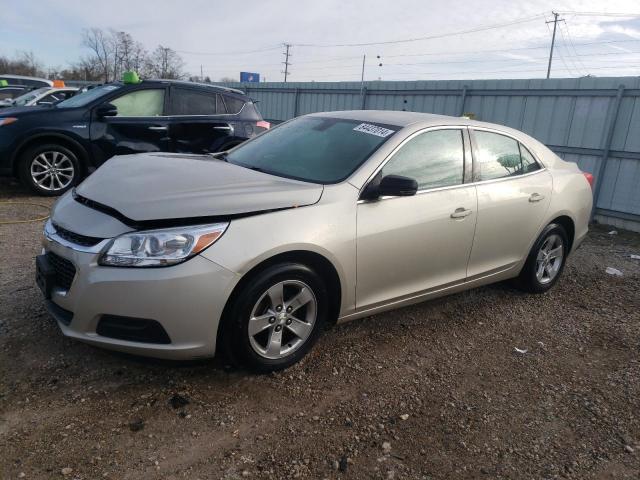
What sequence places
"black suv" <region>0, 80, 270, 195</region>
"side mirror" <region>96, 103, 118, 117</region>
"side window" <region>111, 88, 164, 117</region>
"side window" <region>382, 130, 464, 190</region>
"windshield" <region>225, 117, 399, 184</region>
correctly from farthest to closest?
1. "side window" <region>111, 88, 164, 117</region>
2. "side mirror" <region>96, 103, 118, 117</region>
3. "black suv" <region>0, 80, 270, 195</region>
4. "side window" <region>382, 130, 464, 190</region>
5. "windshield" <region>225, 117, 399, 184</region>

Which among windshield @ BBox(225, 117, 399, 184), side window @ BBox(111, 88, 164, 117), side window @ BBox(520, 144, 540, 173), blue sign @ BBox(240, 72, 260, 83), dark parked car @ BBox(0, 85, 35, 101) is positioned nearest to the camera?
windshield @ BBox(225, 117, 399, 184)

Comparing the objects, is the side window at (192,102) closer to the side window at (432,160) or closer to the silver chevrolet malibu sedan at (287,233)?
the silver chevrolet malibu sedan at (287,233)

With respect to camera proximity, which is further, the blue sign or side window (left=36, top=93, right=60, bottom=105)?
the blue sign

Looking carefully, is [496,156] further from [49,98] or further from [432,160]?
[49,98]

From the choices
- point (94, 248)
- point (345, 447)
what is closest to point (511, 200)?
point (345, 447)

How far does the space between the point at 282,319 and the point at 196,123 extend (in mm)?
5449

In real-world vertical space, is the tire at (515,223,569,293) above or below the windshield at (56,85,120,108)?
below

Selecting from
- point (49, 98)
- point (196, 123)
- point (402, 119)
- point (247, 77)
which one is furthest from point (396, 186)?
point (247, 77)

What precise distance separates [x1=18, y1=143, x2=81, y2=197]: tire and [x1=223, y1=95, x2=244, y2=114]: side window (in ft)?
7.87

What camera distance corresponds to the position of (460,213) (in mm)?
3742

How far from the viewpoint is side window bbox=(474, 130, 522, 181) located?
408 centimetres

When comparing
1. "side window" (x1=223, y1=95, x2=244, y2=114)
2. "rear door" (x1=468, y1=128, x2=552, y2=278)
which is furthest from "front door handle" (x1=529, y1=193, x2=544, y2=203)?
"side window" (x1=223, y1=95, x2=244, y2=114)

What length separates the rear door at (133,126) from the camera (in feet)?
23.7

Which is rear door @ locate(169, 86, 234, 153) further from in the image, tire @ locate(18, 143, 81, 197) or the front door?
the front door
